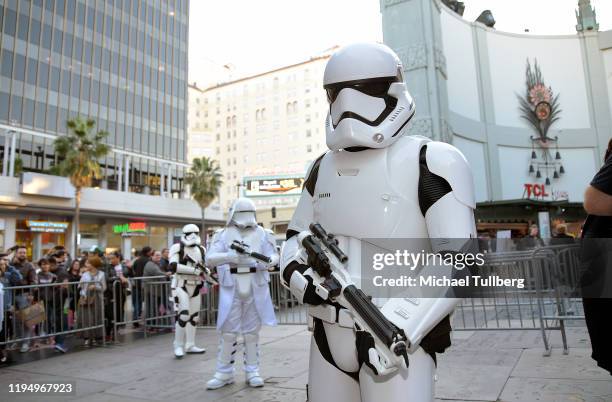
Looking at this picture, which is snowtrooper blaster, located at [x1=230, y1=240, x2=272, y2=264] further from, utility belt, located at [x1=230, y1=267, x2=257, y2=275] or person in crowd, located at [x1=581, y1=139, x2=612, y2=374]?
person in crowd, located at [x1=581, y1=139, x2=612, y2=374]

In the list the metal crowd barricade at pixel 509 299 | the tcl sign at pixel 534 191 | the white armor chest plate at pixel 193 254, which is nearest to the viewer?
the metal crowd barricade at pixel 509 299

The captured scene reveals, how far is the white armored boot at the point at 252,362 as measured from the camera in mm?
4480

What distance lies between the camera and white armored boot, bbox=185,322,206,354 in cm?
633

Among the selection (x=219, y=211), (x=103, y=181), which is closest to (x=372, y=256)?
(x=103, y=181)

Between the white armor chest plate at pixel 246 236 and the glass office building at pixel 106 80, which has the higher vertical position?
the glass office building at pixel 106 80

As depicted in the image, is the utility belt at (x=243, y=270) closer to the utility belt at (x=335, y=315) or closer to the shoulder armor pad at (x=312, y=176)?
the shoulder armor pad at (x=312, y=176)

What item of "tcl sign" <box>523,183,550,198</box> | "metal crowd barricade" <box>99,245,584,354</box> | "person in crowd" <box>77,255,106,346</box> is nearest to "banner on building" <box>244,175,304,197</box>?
"tcl sign" <box>523,183,550,198</box>

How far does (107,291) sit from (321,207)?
7.34m

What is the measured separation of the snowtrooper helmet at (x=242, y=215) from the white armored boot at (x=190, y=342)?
218 centimetres

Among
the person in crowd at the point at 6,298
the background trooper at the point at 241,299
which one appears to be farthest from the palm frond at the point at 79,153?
the background trooper at the point at 241,299

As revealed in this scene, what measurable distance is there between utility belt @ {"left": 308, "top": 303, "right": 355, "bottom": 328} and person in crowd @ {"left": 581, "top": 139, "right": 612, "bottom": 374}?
1.27 metres

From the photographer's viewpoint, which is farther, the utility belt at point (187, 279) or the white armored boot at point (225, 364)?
the utility belt at point (187, 279)

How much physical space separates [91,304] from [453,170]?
7388mm

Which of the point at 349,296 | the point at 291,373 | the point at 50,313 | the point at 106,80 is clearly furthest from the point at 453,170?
the point at 106,80
